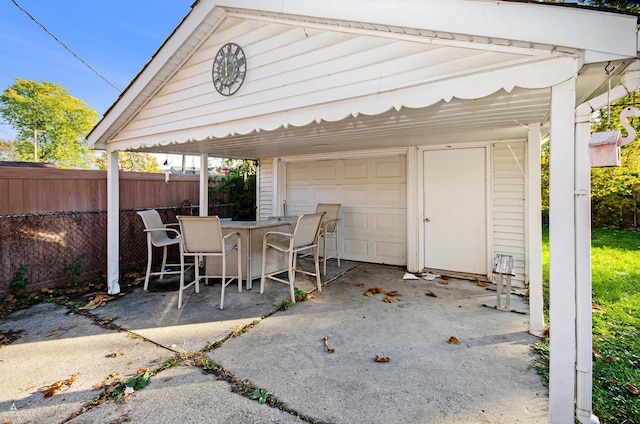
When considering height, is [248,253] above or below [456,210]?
below

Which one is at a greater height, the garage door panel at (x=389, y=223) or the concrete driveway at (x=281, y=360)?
the garage door panel at (x=389, y=223)

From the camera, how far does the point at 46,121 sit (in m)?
25.0

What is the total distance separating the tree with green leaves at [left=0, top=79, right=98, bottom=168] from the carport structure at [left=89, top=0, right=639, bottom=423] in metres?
27.1

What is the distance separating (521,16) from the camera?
1.71 metres

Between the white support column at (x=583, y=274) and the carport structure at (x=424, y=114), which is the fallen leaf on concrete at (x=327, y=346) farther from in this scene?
the white support column at (x=583, y=274)

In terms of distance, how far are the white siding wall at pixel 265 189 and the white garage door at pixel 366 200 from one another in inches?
30.2

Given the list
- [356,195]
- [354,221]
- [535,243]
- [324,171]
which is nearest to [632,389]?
[535,243]

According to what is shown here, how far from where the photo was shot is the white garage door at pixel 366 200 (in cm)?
550

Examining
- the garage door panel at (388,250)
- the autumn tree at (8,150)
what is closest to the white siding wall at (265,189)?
the garage door panel at (388,250)

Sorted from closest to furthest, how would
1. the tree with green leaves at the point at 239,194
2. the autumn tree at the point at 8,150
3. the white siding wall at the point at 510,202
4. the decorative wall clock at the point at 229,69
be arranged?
the decorative wall clock at the point at 229,69, the white siding wall at the point at 510,202, the tree with green leaves at the point at 239,194, the autumn tree at the point at 8,150

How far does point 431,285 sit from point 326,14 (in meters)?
3.72

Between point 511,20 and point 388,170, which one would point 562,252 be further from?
point 388,170

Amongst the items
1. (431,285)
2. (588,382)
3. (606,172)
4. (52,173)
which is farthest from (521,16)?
(606,172)

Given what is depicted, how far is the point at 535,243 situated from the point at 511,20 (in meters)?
2.30
